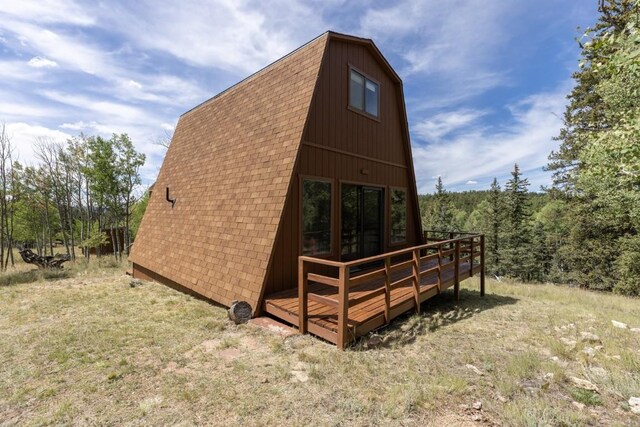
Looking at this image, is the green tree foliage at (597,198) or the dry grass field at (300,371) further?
the green tree foliage at (597,198)

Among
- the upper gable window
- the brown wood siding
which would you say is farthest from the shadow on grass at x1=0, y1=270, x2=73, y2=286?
the upper gable window

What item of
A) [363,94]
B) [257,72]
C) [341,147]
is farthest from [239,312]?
[257,72]

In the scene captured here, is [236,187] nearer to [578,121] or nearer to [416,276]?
[416,276]

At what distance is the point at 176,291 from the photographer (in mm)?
7156

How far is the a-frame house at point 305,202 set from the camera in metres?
5.14

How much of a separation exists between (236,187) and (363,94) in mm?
4077

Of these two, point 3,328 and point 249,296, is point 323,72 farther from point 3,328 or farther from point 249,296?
point 3,328

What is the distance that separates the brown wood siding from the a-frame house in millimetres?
30

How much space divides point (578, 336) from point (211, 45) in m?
10.6

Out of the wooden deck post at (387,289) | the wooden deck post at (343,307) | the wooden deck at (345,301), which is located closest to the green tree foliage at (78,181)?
the wooden deck at (345,301)

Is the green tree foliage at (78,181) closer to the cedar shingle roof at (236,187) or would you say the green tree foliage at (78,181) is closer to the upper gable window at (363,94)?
the cedar shingle roof at (236,187)

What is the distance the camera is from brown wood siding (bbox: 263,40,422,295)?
5664mm

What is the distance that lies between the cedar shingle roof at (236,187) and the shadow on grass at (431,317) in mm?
2194

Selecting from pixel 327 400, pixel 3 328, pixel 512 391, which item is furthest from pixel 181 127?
pixel 512 391
